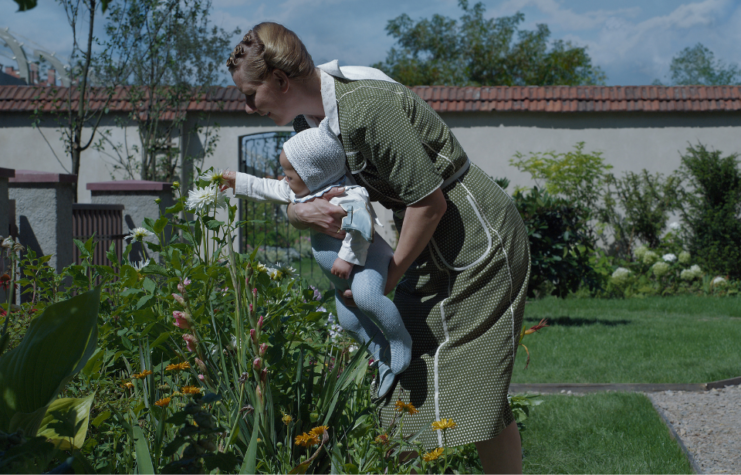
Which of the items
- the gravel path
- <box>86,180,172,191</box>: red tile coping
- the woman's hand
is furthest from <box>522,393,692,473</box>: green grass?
<box>86,180,172,191</box>: red tile coping

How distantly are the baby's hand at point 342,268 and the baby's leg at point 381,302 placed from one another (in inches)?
0.9

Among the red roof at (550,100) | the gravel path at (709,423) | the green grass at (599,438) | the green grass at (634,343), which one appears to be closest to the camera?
the green grass at (599,438)

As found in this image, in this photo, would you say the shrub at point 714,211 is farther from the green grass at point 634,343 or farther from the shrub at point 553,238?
the shrub at point 553,238

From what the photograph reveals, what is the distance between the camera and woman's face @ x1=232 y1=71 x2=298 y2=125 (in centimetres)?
157

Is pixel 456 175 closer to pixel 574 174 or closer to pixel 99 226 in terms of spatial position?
pixel 99 226

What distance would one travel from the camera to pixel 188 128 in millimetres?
10727

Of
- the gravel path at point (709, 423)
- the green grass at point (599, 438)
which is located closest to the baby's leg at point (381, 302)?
the green grass at point (599, 438)

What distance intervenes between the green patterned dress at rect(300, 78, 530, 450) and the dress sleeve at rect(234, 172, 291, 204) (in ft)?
0.77

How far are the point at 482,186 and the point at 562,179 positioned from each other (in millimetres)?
8883

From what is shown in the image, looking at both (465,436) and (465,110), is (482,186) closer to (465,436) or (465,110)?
(465,436)

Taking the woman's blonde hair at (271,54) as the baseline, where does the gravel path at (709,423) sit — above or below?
below

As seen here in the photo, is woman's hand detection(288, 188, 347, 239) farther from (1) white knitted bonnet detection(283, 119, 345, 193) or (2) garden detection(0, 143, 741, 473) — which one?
(2) garden detection(0, 143, 741, 473)

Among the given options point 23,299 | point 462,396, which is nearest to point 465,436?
point 462,396

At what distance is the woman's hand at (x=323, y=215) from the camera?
1.58m
